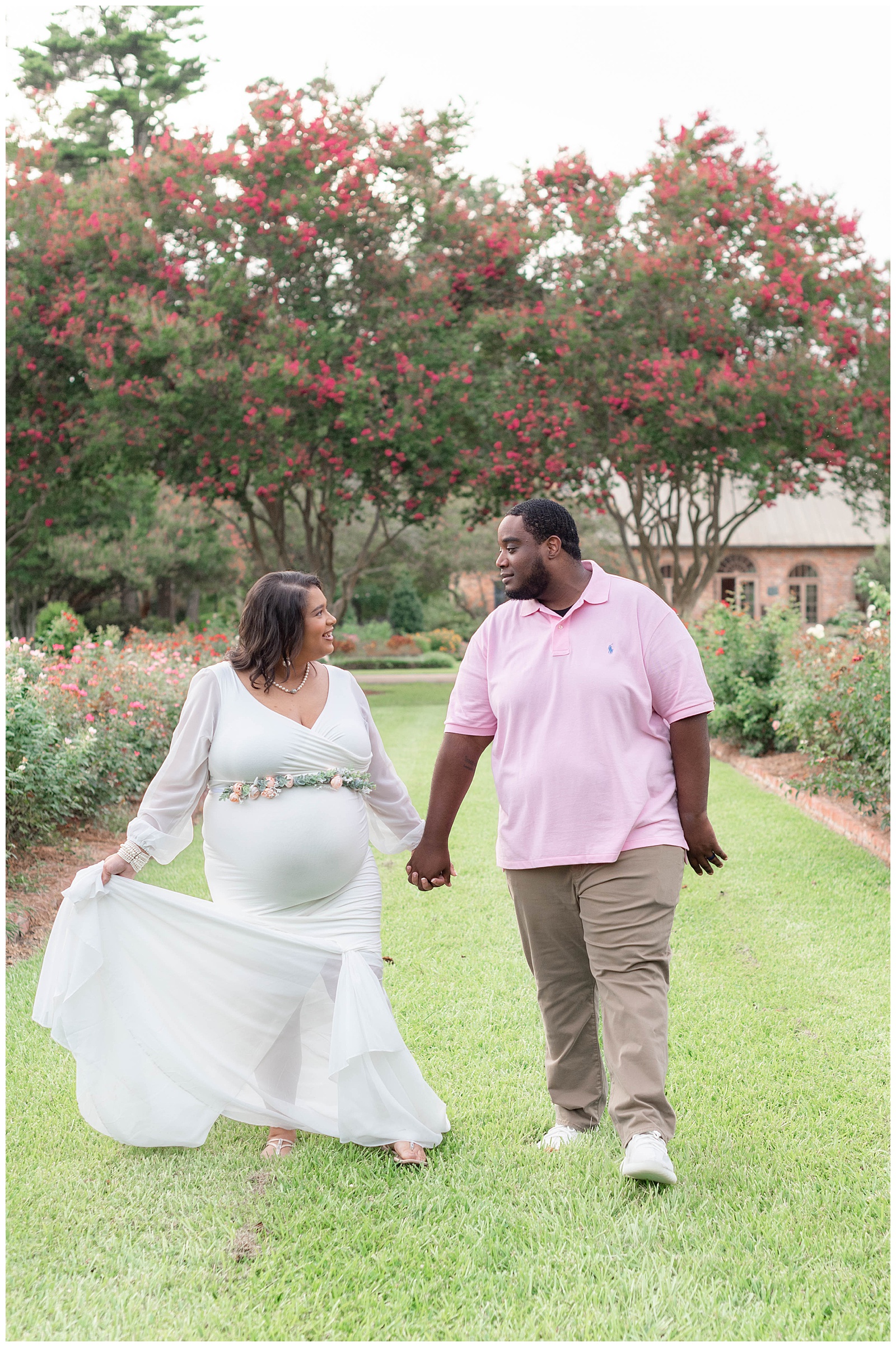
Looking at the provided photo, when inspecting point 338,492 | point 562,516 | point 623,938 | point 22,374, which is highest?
point 22,374

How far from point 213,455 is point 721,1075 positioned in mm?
14524

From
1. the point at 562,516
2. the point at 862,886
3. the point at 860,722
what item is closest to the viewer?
the point at 562,516

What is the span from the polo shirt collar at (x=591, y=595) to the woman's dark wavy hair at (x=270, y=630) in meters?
0.72

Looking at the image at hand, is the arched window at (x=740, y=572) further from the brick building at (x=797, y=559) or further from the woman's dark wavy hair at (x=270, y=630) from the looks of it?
A: the woman's dark wavy hair at (x=270, y=630)

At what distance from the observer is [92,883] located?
139 inches

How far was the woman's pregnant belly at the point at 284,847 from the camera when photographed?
3.55 metres

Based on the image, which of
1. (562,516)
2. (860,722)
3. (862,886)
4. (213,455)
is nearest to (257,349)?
(213,455)

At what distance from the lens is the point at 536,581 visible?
350 centimetres

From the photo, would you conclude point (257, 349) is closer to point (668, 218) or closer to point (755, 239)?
point (668, 218)

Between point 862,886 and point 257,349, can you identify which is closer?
point 862,886

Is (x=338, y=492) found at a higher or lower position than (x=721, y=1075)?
higher

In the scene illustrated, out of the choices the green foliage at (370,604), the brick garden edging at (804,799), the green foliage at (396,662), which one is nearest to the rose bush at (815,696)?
the brick garden edging at (804,799)

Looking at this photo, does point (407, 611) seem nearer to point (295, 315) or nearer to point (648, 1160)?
point (295, 315)

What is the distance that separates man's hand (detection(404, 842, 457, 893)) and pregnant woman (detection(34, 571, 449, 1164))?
0.63 feet
